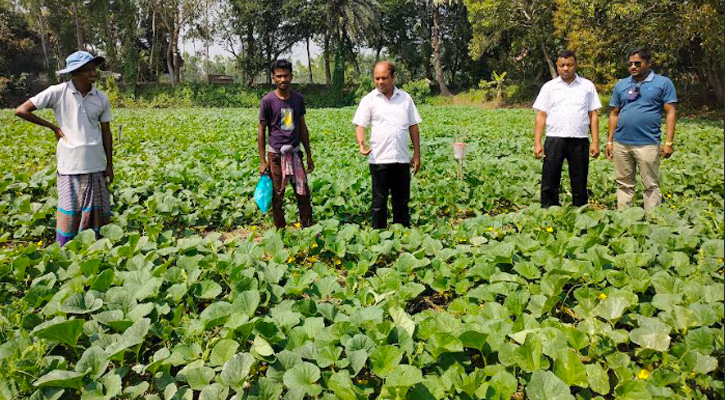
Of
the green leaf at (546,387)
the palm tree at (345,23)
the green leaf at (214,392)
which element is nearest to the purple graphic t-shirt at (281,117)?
the green leaf at (214,392)

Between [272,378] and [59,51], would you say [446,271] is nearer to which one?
[272,378]

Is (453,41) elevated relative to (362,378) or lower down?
elevated

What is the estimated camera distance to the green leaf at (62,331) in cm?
221

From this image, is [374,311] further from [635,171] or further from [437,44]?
[437,44]

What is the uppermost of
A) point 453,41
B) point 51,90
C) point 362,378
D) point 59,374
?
point 453,41

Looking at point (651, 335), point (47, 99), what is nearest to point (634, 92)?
point (651, 335)

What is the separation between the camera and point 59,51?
1603 inches

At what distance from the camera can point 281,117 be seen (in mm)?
4398

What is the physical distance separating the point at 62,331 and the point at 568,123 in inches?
167

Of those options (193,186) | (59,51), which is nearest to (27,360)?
(193,186)

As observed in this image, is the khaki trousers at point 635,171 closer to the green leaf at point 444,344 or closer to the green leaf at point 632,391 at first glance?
the green leaf at point 632,391

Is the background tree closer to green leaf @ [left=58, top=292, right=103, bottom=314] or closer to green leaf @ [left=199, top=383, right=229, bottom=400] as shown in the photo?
green leaf @ [left=58, top=292, right=103, bottom=314]

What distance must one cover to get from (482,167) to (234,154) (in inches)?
167

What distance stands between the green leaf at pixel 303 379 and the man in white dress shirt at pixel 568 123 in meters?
3.42
